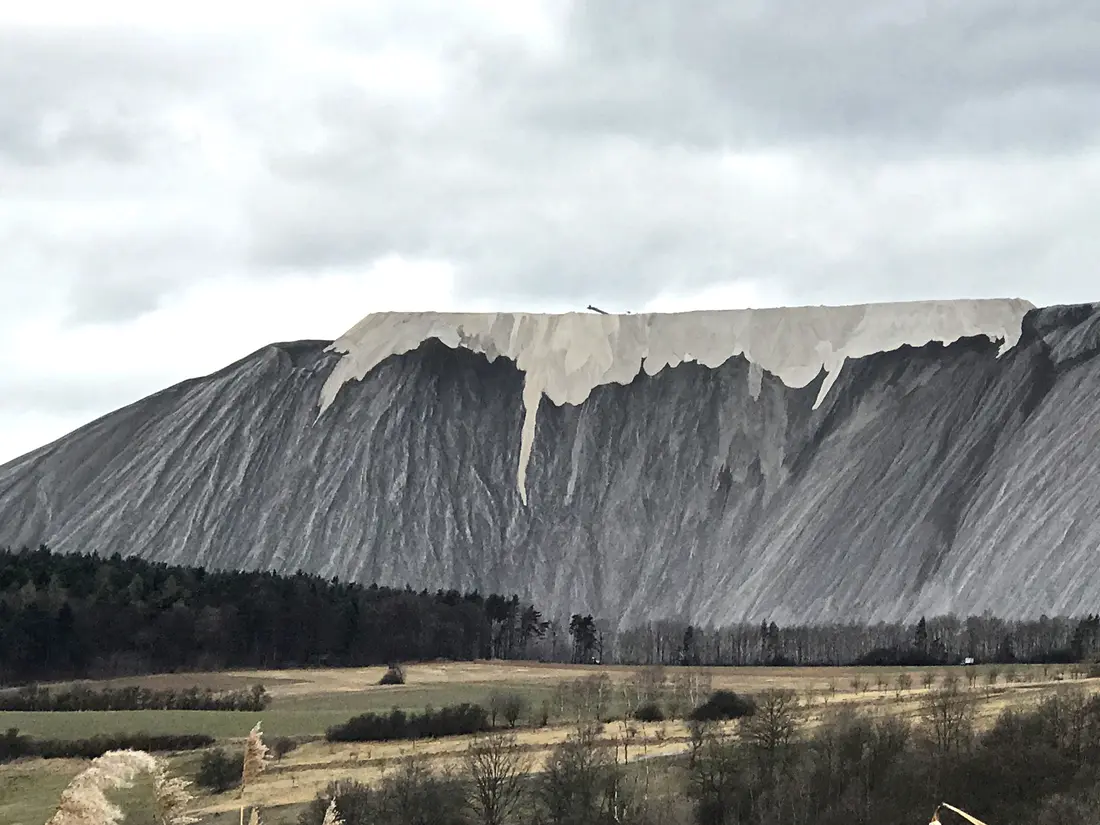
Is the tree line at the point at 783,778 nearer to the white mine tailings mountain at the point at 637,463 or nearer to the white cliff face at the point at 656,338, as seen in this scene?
the white mine tailings mountain at the point at 637,463

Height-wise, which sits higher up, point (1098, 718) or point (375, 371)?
point (375, 371)

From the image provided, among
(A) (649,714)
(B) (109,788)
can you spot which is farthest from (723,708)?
(B) (109,788)

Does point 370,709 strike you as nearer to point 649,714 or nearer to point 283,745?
point 283,745

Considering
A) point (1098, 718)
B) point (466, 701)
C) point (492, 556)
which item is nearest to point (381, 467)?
point (492, 556)

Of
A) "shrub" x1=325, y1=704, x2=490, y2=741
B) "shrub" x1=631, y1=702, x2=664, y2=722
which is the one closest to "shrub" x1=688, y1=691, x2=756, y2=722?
"shrub" x1=631, y1=702, x2=664, y2=722

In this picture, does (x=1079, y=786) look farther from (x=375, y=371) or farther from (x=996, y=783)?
(x=375, y=371)

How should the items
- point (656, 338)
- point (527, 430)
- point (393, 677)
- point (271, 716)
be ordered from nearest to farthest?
point (271, 716), point (393, 677), point (527, 430), point (656, 338)
